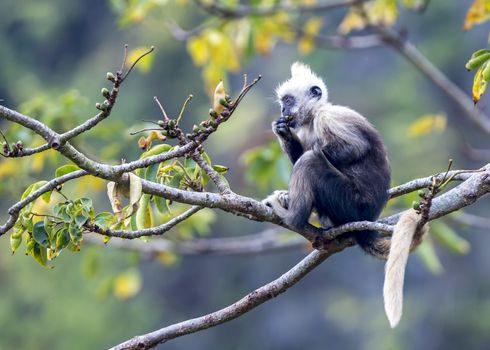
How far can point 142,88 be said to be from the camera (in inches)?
875

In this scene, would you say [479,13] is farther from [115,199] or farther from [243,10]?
[243,10]

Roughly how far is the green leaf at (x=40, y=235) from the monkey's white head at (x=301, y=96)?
229cm

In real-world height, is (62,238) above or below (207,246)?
below

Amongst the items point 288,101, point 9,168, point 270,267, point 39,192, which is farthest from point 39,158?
point 270,267

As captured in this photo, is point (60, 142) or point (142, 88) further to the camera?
point (142, 88)

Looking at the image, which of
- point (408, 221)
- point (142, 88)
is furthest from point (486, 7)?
point (142, 88)

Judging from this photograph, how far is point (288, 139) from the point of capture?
205 inches

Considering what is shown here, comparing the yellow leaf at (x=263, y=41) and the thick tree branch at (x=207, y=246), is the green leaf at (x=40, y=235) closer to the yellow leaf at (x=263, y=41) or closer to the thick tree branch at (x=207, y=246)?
the thick tree branch at (x=207, y=246)

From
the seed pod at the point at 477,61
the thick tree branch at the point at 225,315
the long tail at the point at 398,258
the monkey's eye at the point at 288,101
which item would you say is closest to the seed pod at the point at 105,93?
the thick tree branch at the point at 225,315

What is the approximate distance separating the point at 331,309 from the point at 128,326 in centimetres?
430

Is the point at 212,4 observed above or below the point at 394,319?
above

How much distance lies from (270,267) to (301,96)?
1315cm

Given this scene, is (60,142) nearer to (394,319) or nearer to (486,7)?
(394,319)

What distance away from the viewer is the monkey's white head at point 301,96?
5512 millimetres
